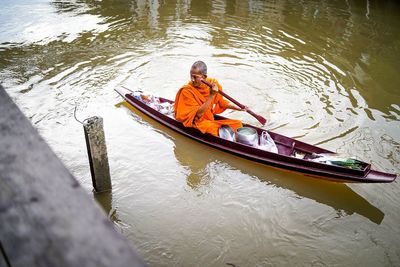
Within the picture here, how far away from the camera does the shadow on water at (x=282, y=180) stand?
15.6 ft

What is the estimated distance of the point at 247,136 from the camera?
5.39 m

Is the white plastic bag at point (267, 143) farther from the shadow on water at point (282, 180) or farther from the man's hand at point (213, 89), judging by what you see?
the man's hand at point (213, 89)

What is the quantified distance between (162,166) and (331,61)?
637 centimetres

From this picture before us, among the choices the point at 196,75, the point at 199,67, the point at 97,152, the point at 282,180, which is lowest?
the point at 282,180

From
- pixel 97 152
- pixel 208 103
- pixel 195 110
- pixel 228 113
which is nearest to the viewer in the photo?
pixel 97 152

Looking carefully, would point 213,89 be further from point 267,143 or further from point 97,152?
point 97,152

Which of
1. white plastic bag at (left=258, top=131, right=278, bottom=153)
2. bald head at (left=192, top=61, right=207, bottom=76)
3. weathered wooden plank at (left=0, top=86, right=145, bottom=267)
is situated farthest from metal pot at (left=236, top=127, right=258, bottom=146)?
weathered wooden plank at (left=0, top=86, right=145, bottom=267)

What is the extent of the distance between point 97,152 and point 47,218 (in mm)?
3813

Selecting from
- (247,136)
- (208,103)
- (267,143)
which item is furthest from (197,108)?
(267,143)

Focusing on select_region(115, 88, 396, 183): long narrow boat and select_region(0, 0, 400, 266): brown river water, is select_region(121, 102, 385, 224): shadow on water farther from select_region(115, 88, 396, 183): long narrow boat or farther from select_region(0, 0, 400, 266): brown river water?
select_region(115, 88, 396, 183): long narrow boat

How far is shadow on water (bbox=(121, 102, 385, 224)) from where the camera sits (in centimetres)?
475

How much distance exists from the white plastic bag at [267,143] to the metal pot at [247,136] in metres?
0.12

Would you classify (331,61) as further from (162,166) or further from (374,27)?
(162,166)

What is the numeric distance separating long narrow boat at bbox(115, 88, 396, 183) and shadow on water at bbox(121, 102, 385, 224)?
0.22 m
